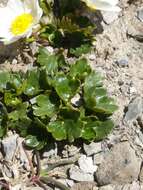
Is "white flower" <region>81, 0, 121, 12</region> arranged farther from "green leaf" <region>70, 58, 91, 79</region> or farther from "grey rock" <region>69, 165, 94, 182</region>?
"grey rock" <region>69, 165, 94, 182</region>

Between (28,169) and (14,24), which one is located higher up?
(14,24)

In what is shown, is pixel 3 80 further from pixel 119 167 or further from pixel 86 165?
pixel 119 167

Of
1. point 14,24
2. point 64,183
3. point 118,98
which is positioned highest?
point 14,24

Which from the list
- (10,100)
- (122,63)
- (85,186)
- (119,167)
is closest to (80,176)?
(85,186)

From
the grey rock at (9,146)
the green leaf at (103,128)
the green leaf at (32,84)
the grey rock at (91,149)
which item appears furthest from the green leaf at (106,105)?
the grey rock at (9,146)

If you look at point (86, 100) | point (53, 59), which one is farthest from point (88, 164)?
point (53, 59)

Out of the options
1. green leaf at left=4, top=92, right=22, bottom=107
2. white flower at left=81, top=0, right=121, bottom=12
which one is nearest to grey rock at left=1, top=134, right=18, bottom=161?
green leaf at left=4, top=92, right=22, bottom=107

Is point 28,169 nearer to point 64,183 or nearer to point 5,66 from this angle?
point 64,183
